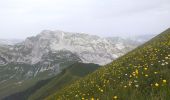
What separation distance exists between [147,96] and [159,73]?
307cm

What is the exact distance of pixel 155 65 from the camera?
15.3 meters

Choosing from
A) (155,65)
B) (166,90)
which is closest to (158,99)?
(166,90)

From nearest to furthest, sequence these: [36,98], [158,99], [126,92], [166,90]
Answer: [158,99] < [166,90] < [126,92] < [36,98]

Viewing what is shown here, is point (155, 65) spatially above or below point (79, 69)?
above

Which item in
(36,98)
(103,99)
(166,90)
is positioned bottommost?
(36,98)

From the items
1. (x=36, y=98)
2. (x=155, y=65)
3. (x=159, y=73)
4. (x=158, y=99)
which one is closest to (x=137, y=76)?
(x=159, y=73)

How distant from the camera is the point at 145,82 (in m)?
12.2

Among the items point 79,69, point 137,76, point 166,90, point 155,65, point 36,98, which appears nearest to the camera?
point 166,90

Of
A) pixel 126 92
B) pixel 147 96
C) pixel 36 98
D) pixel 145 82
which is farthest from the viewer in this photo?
pixel 36 98

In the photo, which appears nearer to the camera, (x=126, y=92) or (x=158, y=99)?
(x=158, y=99)

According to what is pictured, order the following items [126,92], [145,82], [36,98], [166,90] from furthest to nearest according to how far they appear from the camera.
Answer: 1. [36,98]
2. [145,82]
3. [126,92]
4. [166,90]

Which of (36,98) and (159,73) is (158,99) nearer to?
(159,73)

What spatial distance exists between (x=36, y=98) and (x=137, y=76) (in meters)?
140

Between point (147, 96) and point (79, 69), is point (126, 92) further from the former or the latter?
point (79, 69)
